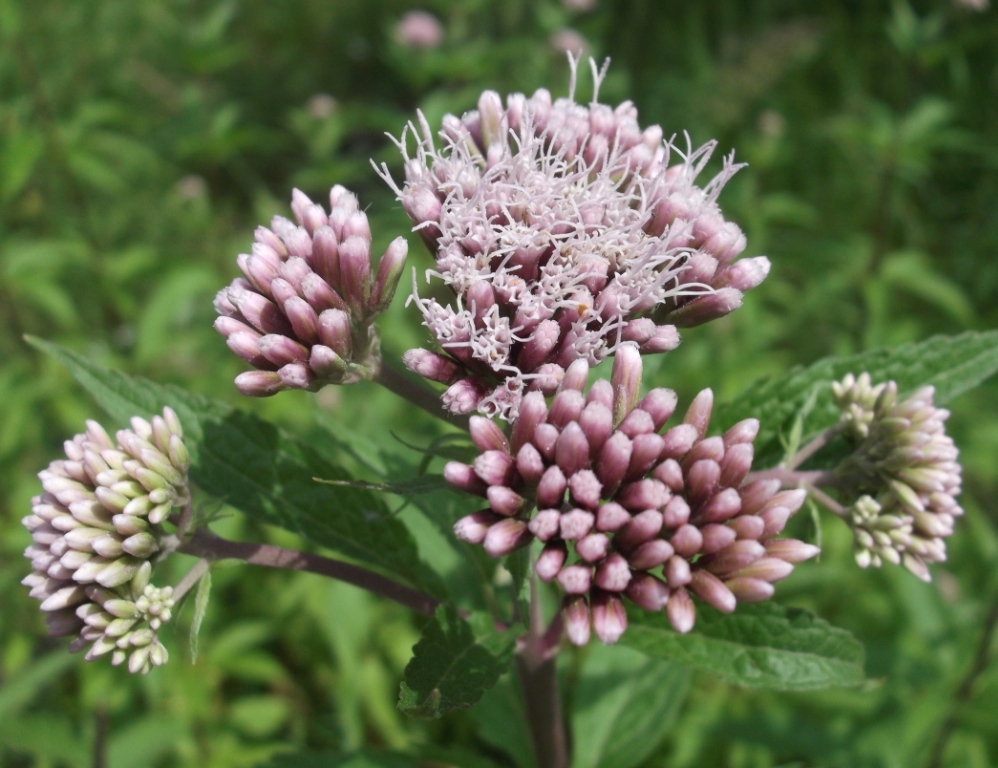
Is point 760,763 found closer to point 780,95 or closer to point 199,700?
point 199,700

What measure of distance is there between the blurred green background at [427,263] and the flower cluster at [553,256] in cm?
54

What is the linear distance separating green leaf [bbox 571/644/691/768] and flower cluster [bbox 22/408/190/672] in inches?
51.5

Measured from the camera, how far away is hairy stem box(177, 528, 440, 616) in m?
1.77

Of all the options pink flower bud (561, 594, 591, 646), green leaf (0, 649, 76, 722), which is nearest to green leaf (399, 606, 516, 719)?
pink flower bud (561, 594, 591, 646)

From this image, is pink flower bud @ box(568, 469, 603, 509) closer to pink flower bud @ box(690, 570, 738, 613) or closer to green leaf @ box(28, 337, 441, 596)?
pink flower bud @ box(690, 570, 738, 613)

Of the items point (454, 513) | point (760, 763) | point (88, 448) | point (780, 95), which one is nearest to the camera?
point (88, 448)

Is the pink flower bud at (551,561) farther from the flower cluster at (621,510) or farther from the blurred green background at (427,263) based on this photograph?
the blurred green background at (427,263)

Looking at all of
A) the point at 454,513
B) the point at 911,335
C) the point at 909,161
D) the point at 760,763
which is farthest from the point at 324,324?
the point at 909,161

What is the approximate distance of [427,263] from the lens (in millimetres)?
5195

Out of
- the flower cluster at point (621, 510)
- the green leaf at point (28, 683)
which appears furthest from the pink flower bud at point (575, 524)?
the green leaf at point (28, 683)

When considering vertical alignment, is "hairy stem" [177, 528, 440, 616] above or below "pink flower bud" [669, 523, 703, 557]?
below

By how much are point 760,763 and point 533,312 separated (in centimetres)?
261

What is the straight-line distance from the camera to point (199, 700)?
3.35 meters

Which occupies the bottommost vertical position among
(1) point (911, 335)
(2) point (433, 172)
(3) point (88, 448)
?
(3) point (88, 448)
